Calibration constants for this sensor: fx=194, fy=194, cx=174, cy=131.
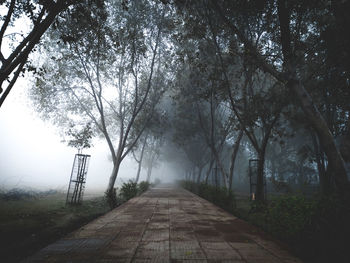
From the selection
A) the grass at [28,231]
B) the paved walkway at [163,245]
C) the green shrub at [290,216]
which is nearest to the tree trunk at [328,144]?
the green shrub at [290,216]

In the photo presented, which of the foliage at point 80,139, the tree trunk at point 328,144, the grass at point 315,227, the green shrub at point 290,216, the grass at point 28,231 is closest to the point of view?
the grass at point 315,227

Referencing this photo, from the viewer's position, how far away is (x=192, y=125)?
22.5 meters

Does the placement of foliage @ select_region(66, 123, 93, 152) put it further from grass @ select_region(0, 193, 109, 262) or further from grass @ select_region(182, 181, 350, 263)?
grass @ select_region(182, 181, 350, 263)

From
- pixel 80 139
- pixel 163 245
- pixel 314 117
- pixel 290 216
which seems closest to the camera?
pixel 163 245

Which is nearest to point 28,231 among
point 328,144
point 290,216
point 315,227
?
point 290,216

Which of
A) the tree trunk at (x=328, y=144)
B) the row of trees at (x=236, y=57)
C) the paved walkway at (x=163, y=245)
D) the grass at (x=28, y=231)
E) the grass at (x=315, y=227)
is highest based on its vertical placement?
the row of trees at (x=236, y=57)

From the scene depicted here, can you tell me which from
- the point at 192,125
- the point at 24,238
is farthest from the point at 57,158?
the point at 24,238

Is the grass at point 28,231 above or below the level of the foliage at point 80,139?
below

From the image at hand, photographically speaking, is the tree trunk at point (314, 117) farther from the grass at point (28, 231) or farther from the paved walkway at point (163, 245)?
the grass at point (28, 231)

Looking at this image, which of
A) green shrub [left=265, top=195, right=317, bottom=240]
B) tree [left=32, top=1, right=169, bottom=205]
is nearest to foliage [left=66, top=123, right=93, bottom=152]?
tree [left=32, top=1, right=169, bottom=205]

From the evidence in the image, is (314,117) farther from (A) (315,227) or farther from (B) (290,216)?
(A) (315,227)

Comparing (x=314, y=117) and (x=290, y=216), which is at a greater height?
(x=314, y=117)

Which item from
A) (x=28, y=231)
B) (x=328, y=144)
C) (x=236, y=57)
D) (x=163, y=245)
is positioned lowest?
(x=28, y=231)

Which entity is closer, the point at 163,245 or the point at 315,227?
the point at 315,227
